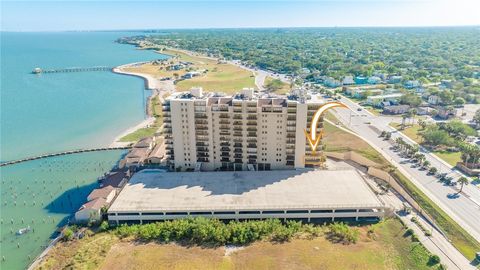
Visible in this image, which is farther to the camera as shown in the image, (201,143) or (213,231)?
(201,143)

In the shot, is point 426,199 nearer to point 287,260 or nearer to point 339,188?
point 339,188

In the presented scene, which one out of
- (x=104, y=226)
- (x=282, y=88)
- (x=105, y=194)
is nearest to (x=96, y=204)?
(x=105, y=194)

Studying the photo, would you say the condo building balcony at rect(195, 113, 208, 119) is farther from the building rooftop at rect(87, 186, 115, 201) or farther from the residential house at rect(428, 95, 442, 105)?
the residential house at rect(428, 95, 442, 105)

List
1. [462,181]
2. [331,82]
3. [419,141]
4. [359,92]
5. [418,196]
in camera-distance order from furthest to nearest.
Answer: [331,82]
[359,92]
[419,141]
[462,181]
[418,196]

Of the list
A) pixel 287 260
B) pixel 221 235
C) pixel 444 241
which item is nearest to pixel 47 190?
pixel 221 235

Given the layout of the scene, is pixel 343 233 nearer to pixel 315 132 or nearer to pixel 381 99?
pixel 315 132

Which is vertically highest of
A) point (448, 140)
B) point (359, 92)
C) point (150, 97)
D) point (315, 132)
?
point (315, 132)
